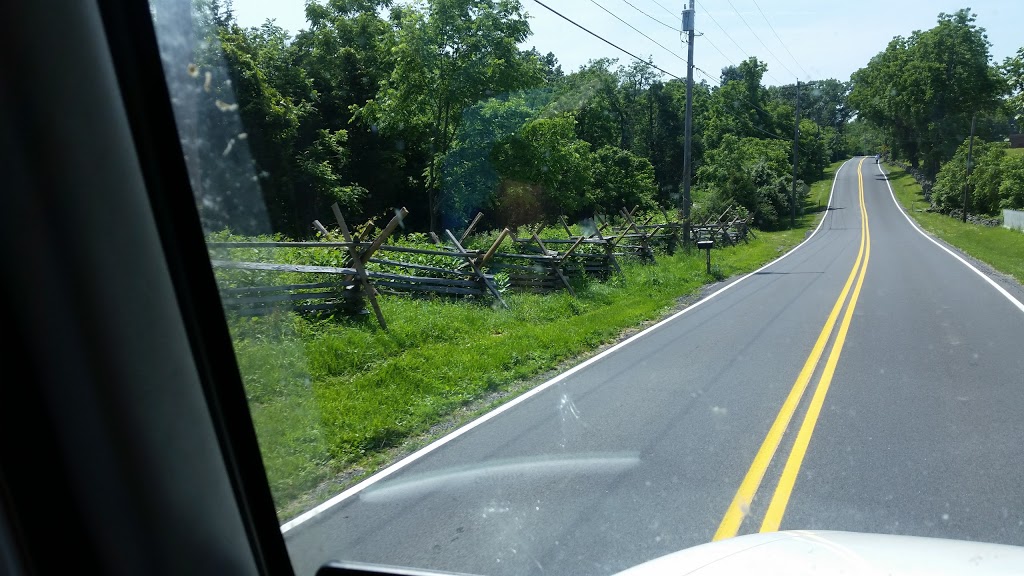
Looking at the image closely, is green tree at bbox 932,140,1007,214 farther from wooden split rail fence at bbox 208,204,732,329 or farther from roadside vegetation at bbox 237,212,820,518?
roadside vegetation at bbox 237,212,820,518

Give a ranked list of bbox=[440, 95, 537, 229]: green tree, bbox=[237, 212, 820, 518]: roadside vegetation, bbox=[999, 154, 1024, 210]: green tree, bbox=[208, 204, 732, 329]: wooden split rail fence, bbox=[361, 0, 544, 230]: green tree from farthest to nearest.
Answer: bbox=[999, 154, 1024, 210]: green tree → bbox=[440, 95, 537, 229]: green tree → bbox=[361, 0, 544, 230]: green tree → bbox=[237, 212, 820, 518]: roadside vegetation → bbox=[208, 204, 732, 329]: wooden split rail fence

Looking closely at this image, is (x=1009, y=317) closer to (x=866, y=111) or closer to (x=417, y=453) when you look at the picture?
(x=417, y=453)

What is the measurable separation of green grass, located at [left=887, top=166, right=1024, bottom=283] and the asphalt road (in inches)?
555

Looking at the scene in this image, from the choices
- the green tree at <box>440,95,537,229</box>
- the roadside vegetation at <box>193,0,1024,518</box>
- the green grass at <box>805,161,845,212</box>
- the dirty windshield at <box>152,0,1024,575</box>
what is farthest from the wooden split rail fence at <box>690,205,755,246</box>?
the green grass at <box>805,161,845,212</box>

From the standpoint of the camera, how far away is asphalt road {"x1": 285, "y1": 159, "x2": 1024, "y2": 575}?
14.3 ft

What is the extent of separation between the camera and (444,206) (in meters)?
30.2

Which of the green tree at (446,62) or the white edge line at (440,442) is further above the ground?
the green tree at (446,62)

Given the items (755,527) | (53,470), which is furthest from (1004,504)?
(53,470)

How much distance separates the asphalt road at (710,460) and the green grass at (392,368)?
43 cm

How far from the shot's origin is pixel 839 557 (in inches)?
95.1

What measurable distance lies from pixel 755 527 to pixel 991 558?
7.52ft

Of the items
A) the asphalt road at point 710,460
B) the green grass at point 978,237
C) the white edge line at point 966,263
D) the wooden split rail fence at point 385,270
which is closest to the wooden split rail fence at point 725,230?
the white edge line at point 966,263

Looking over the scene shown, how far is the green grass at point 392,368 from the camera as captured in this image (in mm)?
3445

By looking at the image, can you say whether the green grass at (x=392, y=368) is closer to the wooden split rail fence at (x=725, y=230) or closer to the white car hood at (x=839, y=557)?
the white car hood at (x=839, y=557)
